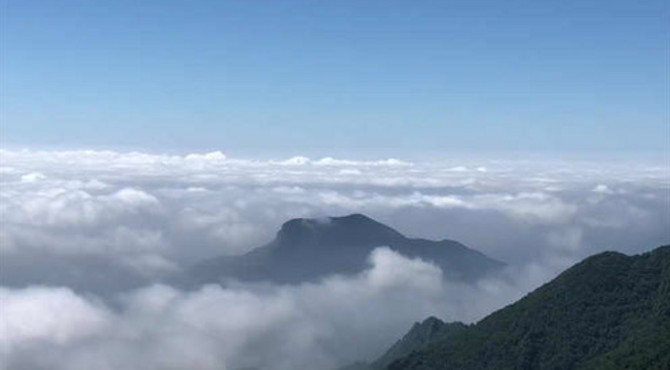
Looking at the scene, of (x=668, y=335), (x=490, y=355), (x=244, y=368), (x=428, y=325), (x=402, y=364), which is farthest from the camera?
(x=244, y=368)

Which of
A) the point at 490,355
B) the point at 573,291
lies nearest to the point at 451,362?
the point at 490,355

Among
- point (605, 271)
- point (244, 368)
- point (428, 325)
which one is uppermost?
point (605, 271)

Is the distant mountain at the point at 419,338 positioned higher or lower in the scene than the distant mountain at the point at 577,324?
lower

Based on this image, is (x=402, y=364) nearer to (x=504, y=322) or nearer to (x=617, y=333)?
(x=504, y=322)

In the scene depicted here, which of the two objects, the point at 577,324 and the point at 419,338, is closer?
the point at 577,324

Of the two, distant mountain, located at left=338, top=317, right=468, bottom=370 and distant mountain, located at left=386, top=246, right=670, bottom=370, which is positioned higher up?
distant mountain, located at left=386, top=246, right=670, bottom=370

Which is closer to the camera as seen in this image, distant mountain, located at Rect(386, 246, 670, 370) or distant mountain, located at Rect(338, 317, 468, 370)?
distant mountain, located at Rect(386, 246, 670, 370)

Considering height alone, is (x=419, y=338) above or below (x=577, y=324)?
below

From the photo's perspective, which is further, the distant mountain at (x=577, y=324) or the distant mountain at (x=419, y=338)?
the distant mountain at (x=419, y=338)
